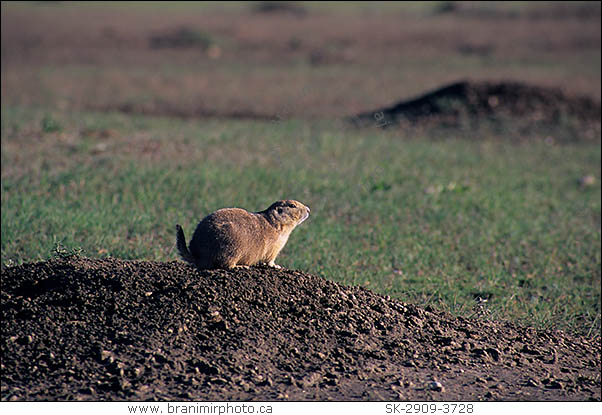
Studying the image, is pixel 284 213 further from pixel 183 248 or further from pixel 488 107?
pixel 488 107

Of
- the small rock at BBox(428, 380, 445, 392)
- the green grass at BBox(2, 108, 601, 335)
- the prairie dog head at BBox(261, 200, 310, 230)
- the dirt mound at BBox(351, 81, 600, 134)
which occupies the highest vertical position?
the prairie dog head at BBox(261, 200, 310, 230)

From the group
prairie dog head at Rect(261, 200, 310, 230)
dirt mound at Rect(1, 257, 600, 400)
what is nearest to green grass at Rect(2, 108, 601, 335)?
dirt mound at Rect(1, 257, 600, 400)

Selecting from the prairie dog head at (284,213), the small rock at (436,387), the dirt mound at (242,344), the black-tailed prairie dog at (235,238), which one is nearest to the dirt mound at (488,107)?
the prairie dog head at (284,213)

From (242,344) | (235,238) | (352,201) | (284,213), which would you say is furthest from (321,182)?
(242,344)

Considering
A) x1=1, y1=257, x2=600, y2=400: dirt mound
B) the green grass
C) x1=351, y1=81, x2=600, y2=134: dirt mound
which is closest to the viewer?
x1=1, y1=257, x2=600, y2=400: dirt mound

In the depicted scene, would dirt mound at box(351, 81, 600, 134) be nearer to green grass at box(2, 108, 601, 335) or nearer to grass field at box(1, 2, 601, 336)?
grass field at box(1, 2, 601, 336)

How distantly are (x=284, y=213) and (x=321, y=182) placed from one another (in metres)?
4.16

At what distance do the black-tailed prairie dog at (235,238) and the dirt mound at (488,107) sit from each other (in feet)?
30.0

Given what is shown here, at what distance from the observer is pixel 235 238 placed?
470cm

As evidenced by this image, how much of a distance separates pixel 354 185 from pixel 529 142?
5073 millimetres

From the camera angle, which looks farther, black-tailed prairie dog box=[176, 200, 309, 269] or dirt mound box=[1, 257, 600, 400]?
black-tailed prairie dog box=[176, 200, 309, 269]

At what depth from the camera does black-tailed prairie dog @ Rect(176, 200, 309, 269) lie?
15.3ft

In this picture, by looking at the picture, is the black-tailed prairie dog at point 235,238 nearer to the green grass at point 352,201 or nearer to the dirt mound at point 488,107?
the green grass at point 352,201

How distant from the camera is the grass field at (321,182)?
6.59 m
